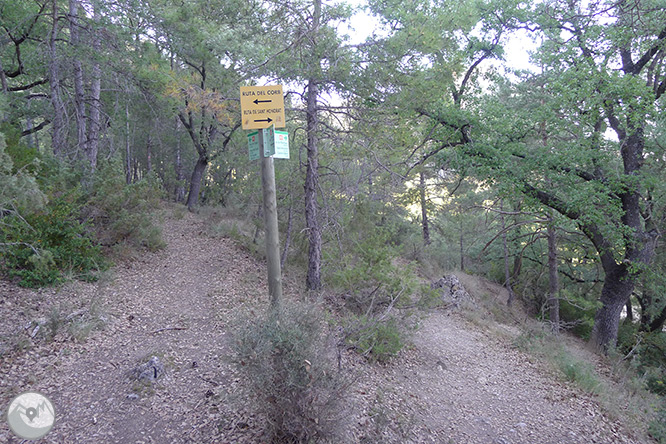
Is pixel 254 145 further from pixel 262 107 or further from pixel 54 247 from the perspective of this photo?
pixel 54 247

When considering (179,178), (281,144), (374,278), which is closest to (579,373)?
(374,278)

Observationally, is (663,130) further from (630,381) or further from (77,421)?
(77,421)

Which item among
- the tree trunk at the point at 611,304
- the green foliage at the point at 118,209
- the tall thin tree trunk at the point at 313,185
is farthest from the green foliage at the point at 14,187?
the tree trunk at the point at 611,304

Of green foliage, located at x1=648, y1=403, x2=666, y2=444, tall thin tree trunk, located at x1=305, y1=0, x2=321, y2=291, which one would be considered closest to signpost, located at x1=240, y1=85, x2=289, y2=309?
tall thin tree trunk, located at x1=305, y1=0, x2=321, y2=291

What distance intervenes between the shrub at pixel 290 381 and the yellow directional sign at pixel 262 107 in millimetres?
2293

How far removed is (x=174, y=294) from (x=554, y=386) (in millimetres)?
7326

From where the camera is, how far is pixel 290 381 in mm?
3070

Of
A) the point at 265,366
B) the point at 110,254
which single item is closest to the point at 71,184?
the point at 110,254

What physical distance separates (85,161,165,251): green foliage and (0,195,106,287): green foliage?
62cm

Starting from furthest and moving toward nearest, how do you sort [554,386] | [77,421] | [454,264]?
[454,264]
[554,386]
[77,421]

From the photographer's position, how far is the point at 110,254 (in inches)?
317

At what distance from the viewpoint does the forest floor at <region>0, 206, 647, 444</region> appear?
382 centimetres

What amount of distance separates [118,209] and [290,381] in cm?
680

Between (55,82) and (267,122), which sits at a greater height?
(55,82)
